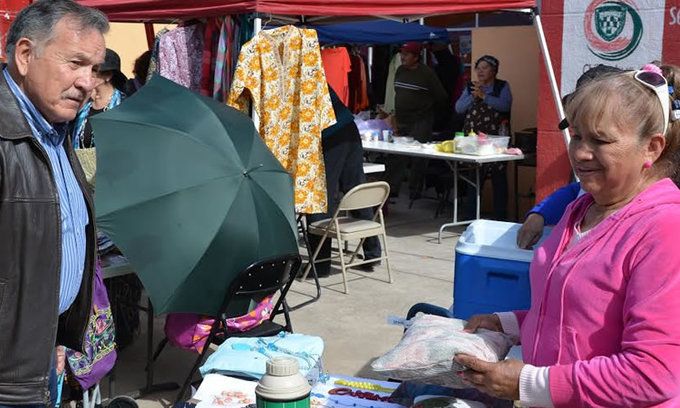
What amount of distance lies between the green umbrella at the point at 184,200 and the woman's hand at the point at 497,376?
1990mm

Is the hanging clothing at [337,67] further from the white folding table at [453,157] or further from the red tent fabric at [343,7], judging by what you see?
the red tent fabric at [343,7]

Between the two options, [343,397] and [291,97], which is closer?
[343,397]

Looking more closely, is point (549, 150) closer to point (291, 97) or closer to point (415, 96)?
point (291, 97)

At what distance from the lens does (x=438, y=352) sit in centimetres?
212

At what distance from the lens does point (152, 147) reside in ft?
12.5

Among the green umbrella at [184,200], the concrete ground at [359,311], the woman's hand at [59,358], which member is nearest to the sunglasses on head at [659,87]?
the woman's hand at [59,358]

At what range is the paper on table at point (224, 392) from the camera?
9.07 ft

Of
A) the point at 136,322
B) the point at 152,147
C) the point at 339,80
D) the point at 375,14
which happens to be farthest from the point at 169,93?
the point at 339,80

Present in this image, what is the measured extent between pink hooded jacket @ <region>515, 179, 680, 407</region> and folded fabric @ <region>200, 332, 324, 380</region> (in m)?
1.38

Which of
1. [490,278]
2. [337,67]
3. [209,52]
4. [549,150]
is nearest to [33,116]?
[490,278]

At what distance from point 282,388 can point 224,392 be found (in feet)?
3.03

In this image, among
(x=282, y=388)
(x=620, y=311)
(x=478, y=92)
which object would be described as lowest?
(x=478, y=92)

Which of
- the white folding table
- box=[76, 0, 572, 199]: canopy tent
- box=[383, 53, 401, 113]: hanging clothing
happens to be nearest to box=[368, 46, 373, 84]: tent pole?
box=[383, 53, 401, 113]: hanging clothing

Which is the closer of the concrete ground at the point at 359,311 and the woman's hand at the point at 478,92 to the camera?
the concrete ground at the point at 359,311
